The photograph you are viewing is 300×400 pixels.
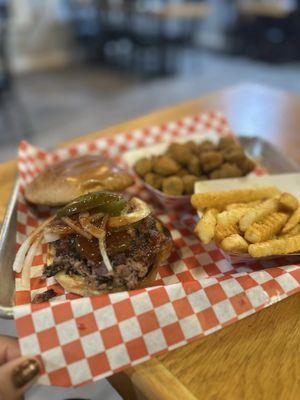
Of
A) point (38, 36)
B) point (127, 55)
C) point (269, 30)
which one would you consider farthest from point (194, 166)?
point (269, 30)

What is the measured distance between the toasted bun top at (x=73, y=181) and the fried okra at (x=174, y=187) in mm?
143

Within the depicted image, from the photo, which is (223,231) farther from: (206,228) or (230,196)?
(230,196)

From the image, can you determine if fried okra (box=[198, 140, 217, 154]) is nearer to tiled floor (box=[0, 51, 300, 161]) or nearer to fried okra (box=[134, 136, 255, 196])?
fried okra (box=[134, 136, 255, 196])

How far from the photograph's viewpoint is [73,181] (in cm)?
131

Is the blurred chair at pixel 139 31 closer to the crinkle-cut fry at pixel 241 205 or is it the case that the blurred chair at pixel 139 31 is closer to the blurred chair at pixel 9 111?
the blurred chair at pixel 9 111

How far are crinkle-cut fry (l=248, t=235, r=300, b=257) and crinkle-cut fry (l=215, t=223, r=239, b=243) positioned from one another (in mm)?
81

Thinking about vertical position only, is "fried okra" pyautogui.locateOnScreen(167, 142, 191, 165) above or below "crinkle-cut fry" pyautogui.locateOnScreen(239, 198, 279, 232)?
above

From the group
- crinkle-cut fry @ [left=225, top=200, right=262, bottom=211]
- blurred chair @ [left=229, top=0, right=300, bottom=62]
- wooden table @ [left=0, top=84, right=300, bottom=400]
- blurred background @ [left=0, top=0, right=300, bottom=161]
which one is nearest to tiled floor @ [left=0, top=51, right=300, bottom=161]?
blurred background @ [left=0, top=0, right=300, bottom=161]

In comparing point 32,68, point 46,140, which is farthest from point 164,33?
point 46,140

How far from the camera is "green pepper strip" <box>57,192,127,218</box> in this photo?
104 centimetres

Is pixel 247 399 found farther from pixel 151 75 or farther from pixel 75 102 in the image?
pixel 151 75

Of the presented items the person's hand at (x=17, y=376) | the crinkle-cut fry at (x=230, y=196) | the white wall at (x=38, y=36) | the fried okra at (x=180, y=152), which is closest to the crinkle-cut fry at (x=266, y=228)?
the crinkle-cut fry at (x=230, y=196)

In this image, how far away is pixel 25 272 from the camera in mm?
1071

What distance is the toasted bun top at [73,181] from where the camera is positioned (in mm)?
1291
